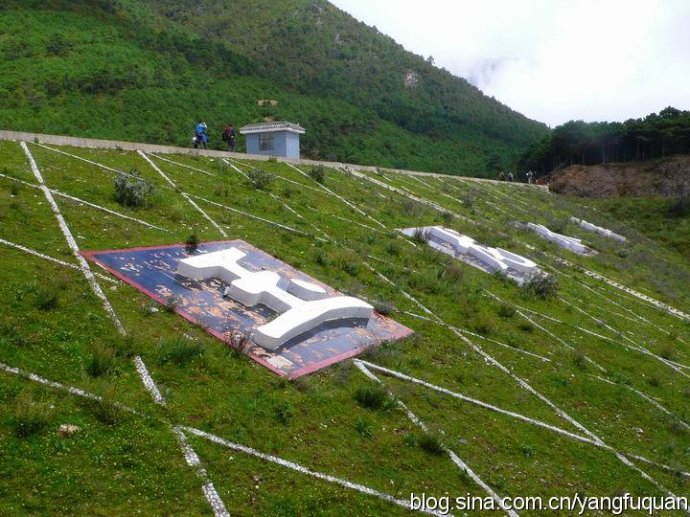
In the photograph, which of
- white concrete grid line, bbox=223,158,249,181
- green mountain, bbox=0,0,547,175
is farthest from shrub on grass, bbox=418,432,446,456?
green mountain, bbox=0,0,547,175

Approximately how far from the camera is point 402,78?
326 feet

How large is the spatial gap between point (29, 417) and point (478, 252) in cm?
1674

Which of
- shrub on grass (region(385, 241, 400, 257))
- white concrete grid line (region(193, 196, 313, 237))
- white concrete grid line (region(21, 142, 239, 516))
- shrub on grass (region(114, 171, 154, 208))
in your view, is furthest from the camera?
shrub on grass (region(385, 241, 400, 257))

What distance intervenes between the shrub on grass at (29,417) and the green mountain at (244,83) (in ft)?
125

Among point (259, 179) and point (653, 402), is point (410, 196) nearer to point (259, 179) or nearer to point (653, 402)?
point (259, 179)

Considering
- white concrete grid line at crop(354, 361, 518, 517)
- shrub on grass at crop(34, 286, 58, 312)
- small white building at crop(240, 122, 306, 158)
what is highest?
small white building at crop(240, 122, 306, 158)

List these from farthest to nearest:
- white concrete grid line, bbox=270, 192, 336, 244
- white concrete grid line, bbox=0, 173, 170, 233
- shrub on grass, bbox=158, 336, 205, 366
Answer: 1. white concrete grid line, bbox=270, 192, 336, 244
2. white concrete grid line, bbox=0, 173, 170, 233
3. shrub on grass, bbox=158, 336, 205, 366

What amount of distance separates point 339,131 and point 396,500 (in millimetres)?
61534

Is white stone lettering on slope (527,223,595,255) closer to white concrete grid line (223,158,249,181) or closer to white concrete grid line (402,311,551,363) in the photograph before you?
white concrete grid line (223,158,249,181)

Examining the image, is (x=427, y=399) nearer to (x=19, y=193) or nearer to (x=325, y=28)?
(x=19, y=193)

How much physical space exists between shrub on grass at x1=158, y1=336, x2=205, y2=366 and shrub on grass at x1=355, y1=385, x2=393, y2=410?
2.58m

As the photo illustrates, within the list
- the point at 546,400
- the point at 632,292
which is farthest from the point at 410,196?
the point at 546,400

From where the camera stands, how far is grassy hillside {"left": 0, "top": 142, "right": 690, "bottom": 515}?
19.5 feet

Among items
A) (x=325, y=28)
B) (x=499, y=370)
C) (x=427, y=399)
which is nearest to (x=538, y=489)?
(x=427, y=399)
